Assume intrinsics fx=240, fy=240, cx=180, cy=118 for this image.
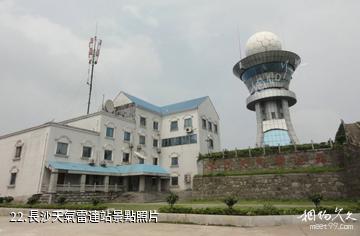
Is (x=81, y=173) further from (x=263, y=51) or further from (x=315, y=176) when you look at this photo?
(x=263, y=51)

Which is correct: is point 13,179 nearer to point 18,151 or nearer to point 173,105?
point 18,151

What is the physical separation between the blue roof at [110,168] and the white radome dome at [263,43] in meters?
35.0

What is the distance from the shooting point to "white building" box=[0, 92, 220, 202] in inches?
1023

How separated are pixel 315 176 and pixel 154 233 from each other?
18.7m

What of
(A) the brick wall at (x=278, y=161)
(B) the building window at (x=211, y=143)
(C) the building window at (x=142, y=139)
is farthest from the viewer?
(B) the building window at (x=211, y=143)

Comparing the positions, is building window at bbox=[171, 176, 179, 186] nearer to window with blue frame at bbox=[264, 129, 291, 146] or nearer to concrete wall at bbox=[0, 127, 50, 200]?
concrete wall at bbox=[0, 127, 50, 200]

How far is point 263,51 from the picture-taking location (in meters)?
51.7

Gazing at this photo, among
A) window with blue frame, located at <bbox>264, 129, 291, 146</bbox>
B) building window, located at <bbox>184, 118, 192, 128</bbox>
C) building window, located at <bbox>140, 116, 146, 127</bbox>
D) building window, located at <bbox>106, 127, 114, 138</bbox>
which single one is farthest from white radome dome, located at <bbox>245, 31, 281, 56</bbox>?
building window, located at <bbox>106, 127, 114, 138</bbox>

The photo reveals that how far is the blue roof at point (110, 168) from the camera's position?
2550 cm

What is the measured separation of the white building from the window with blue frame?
16556 mm

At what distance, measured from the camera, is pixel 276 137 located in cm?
5212

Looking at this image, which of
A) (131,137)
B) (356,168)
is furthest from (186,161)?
(356,168)

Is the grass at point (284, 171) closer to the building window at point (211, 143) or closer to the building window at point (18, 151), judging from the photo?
the building window at point (211, 143)

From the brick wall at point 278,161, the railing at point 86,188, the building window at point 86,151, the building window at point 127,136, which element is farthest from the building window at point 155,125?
the brick wall at point 278,161
